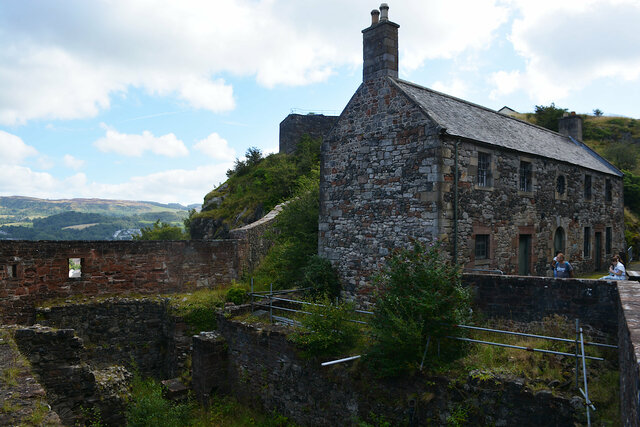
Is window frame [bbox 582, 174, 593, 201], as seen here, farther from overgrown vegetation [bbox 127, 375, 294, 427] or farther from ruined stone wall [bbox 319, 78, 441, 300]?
overgrown vegetation [bbox 127, 375, 294, 427]

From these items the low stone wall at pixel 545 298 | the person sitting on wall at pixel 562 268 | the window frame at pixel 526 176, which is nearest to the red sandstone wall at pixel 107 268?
the low stone wall at pixel 545 298

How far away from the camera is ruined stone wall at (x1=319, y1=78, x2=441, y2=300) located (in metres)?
12.5

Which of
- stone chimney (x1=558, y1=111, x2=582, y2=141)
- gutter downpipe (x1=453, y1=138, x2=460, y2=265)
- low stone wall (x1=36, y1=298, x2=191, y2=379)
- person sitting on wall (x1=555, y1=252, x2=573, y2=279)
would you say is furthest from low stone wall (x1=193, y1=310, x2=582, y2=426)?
stone chimney (x1=558, y1=111, x2=582, y2=141)

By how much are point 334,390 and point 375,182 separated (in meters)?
6.43

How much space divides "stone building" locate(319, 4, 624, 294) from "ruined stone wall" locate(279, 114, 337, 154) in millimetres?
19341

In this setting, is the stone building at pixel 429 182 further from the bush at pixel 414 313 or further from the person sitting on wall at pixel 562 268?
the bush at pixel 414 313

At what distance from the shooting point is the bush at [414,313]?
8.55 meters

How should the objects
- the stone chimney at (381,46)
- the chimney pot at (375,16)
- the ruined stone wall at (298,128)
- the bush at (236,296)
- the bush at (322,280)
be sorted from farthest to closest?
the ruined stone wall at (298,128), the bush at (236,296), the bush at (322,280), the chimney pot at (375,16), the stone chimney at (381,46)

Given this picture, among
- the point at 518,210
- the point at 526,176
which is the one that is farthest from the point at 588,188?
the point at 518,210

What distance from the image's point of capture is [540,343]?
8.78 m

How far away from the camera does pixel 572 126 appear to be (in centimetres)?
2439

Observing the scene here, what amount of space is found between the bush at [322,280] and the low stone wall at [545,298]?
5.27 m

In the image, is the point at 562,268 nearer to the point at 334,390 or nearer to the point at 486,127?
the point at 486,127

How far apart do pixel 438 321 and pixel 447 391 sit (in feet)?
4.23
